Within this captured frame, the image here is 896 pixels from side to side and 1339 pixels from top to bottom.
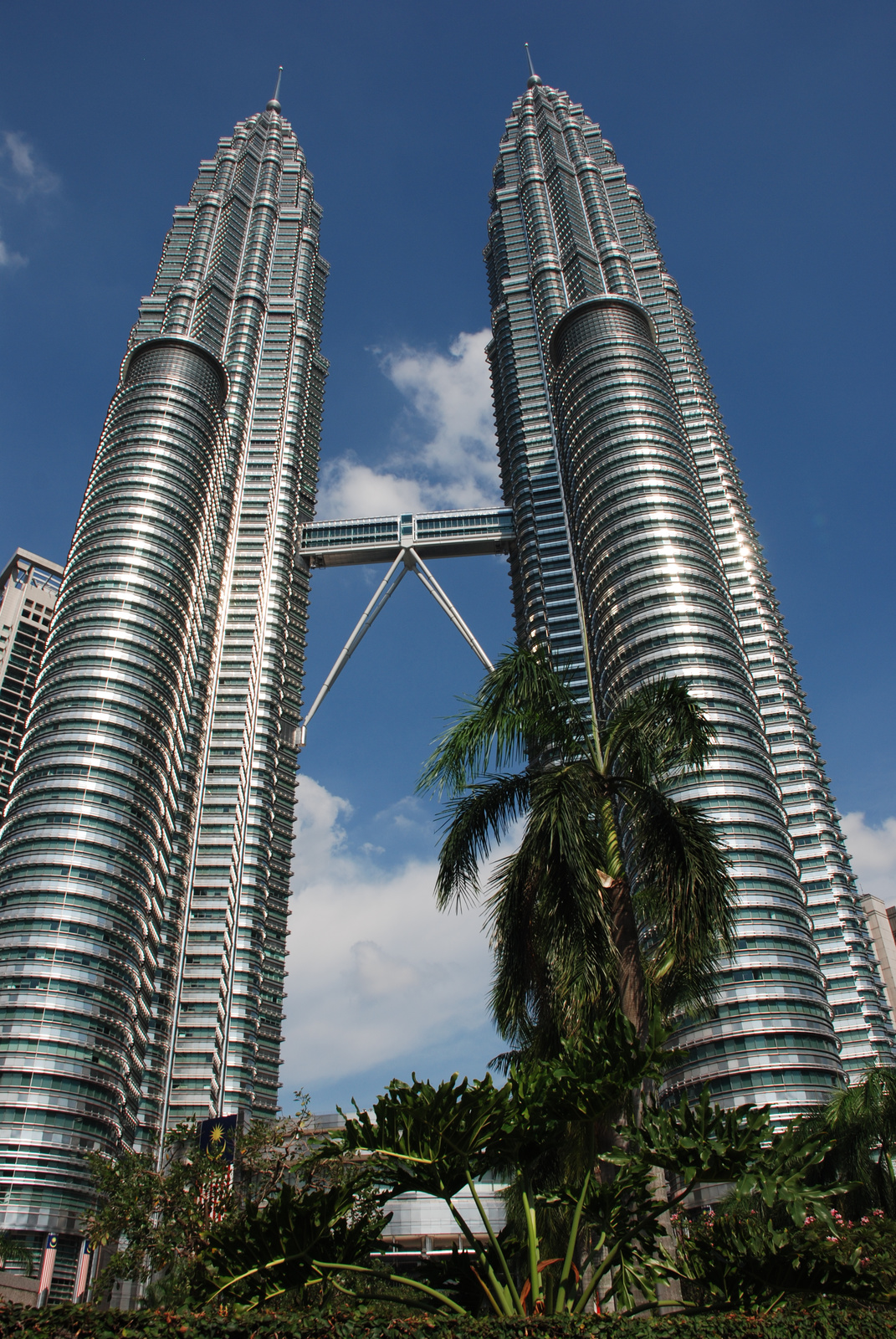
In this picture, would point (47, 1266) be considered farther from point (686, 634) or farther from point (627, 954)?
point (686, 634)

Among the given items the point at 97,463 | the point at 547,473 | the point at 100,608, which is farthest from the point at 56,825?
the point at 547,473

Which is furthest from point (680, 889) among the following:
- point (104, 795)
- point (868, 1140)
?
point (104, 795)

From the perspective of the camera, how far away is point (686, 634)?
108 metres

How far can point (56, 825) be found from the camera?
97062mm

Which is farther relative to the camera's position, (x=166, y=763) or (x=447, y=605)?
(x=447, y=605)

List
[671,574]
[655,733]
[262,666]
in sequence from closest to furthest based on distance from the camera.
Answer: [655,733]
[671,574]
[262,666]

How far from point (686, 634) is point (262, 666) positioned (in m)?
62.5

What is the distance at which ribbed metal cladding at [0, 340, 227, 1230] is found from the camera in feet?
281

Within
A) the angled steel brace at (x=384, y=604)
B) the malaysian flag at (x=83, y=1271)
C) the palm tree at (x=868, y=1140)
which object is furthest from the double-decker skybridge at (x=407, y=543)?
the palm tree at (x=868, y=1140)

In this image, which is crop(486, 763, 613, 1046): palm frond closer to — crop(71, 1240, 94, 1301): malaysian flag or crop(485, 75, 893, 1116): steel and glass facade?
crop(485, 75, 893, 1116): steel and glass facade

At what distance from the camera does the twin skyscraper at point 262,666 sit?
88.9m

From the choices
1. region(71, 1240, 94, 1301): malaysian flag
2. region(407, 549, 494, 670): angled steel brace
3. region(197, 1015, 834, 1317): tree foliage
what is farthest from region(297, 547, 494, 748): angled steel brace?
region(197, 1015, 834, 1317): tree foliage

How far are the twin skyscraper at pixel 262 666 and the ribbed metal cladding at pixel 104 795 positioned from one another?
0.31 m

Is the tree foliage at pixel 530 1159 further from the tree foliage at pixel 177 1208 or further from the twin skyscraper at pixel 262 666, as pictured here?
the twin skyscraper at pixel 262 666
